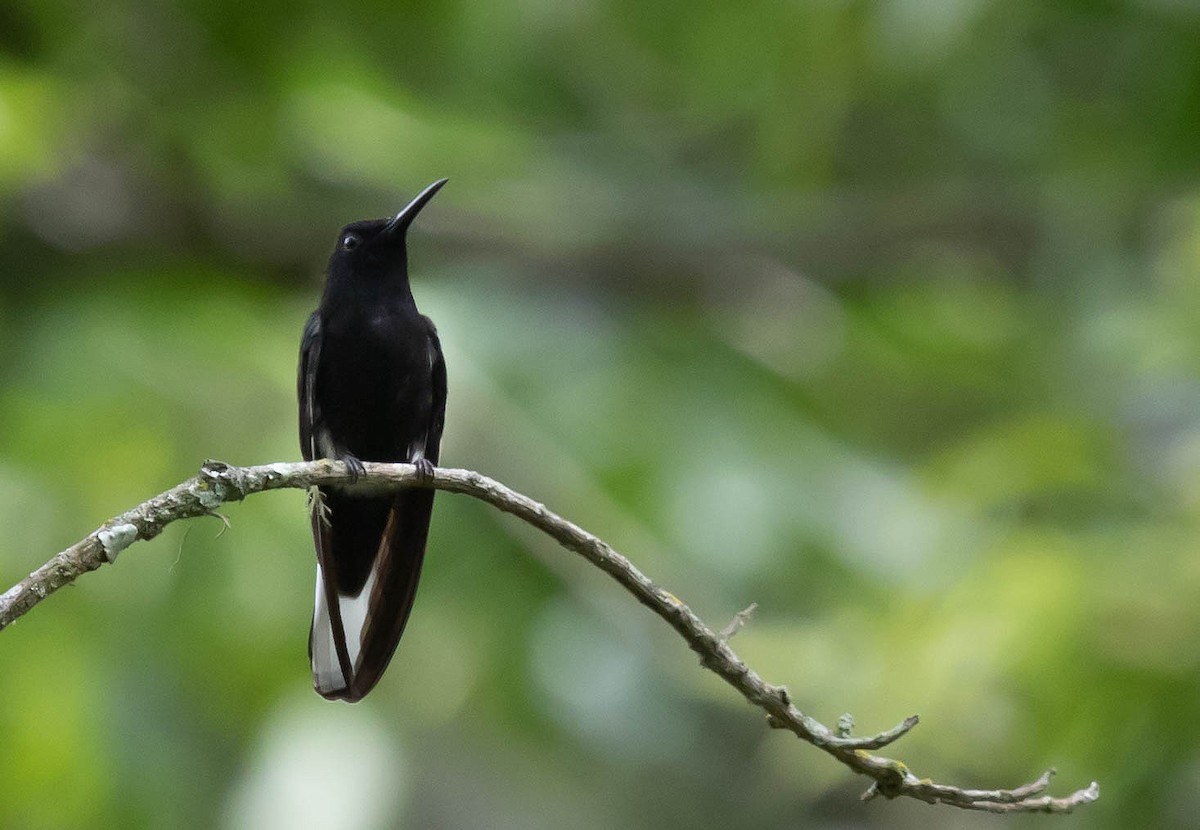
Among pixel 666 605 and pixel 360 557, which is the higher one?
pixel 360 557

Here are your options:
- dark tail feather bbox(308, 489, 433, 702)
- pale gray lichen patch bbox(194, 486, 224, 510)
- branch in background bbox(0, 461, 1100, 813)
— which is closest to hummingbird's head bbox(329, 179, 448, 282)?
dark tail feather bbox(308, 489, 433, 702)

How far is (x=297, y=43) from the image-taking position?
9.08m

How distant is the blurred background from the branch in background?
100 inches

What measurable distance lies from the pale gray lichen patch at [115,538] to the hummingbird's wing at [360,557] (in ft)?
3.35

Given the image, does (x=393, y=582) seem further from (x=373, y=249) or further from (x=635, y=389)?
(x=635, y=389)

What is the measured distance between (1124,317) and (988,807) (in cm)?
584

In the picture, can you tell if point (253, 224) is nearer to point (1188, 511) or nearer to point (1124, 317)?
point (1124, 317)

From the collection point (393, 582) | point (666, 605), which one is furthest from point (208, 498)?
point (393, 582)

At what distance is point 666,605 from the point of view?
266cm

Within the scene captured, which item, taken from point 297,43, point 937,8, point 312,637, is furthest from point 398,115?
point 312,637

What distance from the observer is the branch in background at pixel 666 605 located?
2557 mm

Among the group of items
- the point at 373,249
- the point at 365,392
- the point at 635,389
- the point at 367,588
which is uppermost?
the point at 635,389

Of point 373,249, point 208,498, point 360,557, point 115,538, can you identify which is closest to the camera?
point 115,538

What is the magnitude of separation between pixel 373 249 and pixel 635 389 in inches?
174
